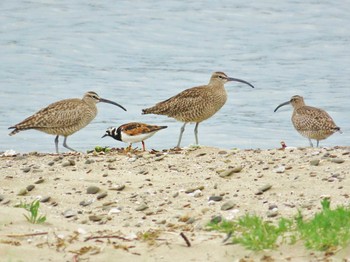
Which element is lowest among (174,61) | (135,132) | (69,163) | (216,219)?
(174,61)

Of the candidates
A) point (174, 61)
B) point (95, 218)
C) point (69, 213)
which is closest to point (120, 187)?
point (69, 213)

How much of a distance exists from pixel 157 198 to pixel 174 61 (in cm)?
1699

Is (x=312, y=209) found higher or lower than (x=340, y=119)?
higher

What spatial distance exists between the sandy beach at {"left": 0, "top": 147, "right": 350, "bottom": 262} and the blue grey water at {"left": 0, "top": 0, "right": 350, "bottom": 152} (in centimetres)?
649

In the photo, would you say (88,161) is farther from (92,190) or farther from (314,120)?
(314,120)

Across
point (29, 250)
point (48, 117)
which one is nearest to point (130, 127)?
point (48, 117)

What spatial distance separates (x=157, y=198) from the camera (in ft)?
39.5

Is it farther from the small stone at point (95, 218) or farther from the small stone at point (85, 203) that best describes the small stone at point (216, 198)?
the small stone at point (85, 203)

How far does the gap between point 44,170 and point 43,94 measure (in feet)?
37.6

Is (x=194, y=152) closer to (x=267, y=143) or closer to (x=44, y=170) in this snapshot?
(x=44, y=170)

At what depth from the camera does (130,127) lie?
1622cm

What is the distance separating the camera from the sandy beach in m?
9.45

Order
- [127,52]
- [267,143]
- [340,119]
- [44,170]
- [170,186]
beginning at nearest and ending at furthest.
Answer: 1. [170,186]
2. [44,170]
3. [267,143]
4. [340,119]
5. [127,52]

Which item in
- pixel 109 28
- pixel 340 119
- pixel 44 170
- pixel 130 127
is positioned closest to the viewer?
pixel 44 170
